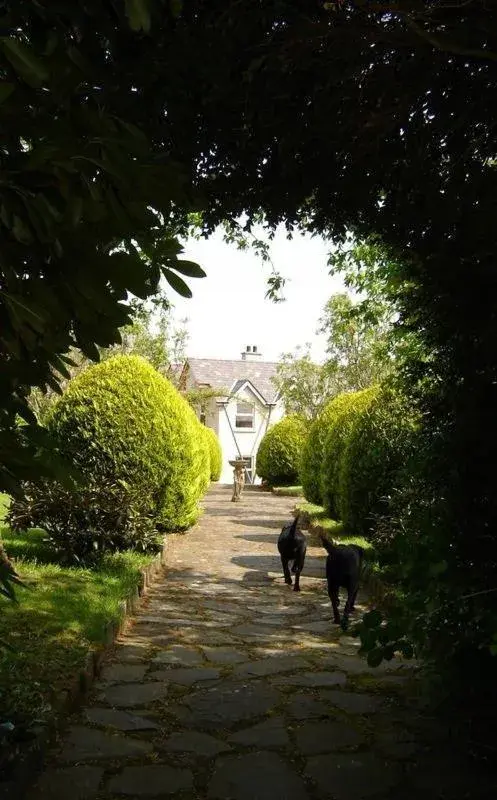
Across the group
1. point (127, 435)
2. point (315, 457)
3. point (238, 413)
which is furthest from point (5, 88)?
point (238, 413)

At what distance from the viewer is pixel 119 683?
16.0ft

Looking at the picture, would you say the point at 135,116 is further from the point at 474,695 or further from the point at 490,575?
the point at 474,695

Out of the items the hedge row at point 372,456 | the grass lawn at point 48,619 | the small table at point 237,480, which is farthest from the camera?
the small table at point 237,480

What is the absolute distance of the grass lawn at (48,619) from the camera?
4.05 m

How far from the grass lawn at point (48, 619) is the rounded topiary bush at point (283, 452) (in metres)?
19.5

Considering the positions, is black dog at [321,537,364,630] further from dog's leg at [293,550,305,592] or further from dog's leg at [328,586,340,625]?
dog's leg at [293,550,305,592]

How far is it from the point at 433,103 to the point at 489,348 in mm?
1940

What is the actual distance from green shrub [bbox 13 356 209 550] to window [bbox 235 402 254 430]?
120 ft

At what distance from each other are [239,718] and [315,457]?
1277 centimetres

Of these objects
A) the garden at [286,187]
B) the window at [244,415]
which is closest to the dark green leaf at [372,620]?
the garden at [286,187]

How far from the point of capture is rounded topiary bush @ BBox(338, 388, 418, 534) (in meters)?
10.0

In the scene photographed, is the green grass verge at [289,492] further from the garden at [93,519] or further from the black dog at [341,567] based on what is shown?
the black dog at [341,567]

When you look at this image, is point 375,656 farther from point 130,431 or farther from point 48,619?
point 130,431

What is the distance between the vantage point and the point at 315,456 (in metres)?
17.0
